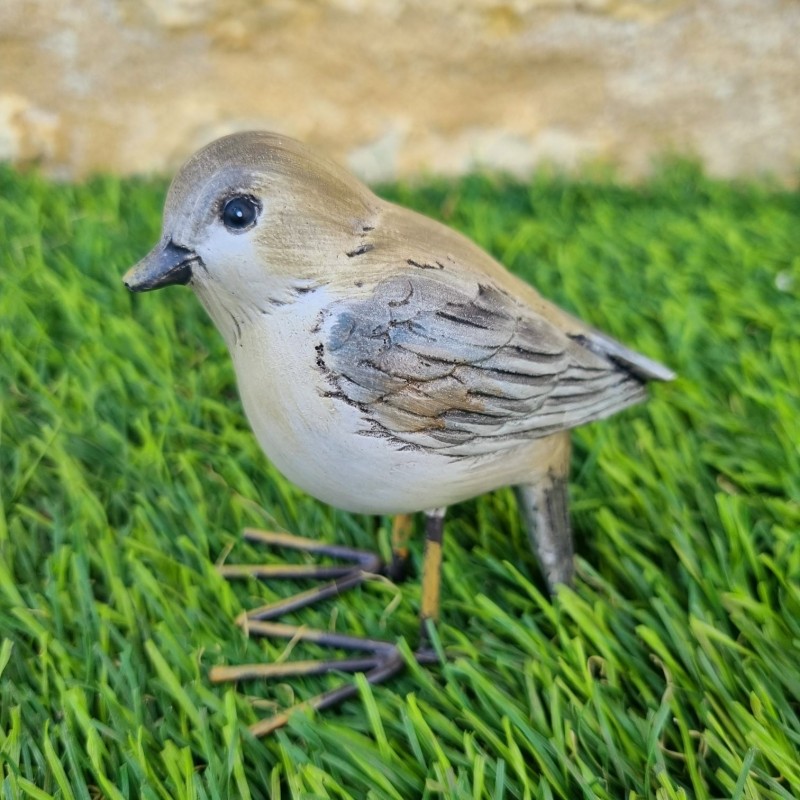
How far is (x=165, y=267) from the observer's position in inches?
27.5

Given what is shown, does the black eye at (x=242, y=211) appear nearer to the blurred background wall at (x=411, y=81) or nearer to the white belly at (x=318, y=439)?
the white belly at (x=318, y=439)

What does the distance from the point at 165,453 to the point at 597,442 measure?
61 cm

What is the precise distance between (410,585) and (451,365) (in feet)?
1.20

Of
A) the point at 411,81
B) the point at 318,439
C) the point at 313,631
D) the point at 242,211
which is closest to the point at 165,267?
the point at 242,211

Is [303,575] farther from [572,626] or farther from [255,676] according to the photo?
[572,626]

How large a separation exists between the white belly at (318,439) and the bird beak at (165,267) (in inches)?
2.9

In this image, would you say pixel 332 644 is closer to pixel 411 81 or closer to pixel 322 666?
pixel 322 666

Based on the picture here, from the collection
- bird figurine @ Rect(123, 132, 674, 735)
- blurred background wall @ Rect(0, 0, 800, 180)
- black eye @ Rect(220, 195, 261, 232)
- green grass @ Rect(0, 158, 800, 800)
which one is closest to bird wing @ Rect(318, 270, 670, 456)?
bird figurine @ Rect(123, 132, 674, 735)

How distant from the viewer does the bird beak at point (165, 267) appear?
2.28 feet

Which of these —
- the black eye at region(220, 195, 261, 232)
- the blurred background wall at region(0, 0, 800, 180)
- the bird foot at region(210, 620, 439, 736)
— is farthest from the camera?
the blurred background wall at region(0, 0, 800, 180)

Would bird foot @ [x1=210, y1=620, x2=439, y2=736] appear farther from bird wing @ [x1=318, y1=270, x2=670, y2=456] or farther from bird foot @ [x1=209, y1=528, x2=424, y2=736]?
bird wing @ [x1=318, y1=270, x2=670, y2=456]

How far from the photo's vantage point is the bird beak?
2.28 ft

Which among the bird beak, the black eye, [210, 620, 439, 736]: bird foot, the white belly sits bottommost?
[210, 620, 439, 736]: bird foot

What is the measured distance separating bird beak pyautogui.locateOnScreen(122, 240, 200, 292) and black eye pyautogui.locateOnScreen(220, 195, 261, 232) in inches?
1.8
